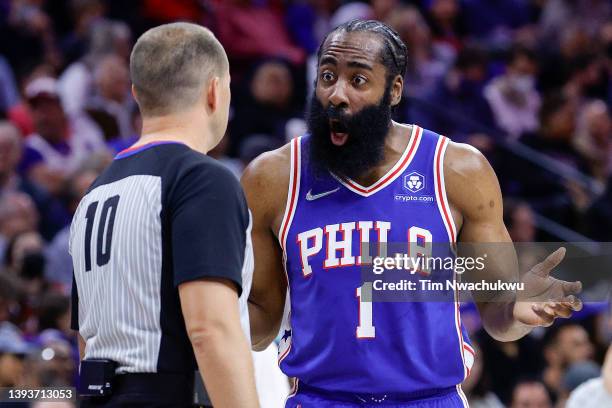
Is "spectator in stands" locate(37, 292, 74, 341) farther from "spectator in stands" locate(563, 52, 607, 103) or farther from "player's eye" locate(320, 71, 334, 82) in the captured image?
"spectator in stands" locate(563, 52, 607, 103)

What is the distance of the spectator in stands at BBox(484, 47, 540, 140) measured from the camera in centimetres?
1086

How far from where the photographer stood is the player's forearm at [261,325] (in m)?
4.28

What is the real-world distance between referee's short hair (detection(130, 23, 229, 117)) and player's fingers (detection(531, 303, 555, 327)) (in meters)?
1.41

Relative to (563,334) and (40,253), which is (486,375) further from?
(40,253)

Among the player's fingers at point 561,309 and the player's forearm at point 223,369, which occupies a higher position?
the player's fingers at point 561,309

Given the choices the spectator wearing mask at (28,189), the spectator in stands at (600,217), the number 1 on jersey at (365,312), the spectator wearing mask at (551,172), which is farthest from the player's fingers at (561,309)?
the spectator wearing mask at (551,172)

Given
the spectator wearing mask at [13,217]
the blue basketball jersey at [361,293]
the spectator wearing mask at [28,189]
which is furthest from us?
the spectator wearing mask at [28,189]

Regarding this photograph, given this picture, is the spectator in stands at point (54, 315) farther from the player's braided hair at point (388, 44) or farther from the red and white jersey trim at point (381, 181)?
the player's braided hair at point (388, 44)

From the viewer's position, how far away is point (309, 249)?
13.3 feet

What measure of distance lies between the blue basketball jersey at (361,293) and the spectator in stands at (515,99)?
22.1 feet

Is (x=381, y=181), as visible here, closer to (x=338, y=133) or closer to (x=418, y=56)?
(x=338, y=133)

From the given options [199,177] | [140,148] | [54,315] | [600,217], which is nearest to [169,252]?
[199,177]

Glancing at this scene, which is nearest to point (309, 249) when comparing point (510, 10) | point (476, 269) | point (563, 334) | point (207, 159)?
point (476, 269)

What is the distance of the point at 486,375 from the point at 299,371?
3.97m
